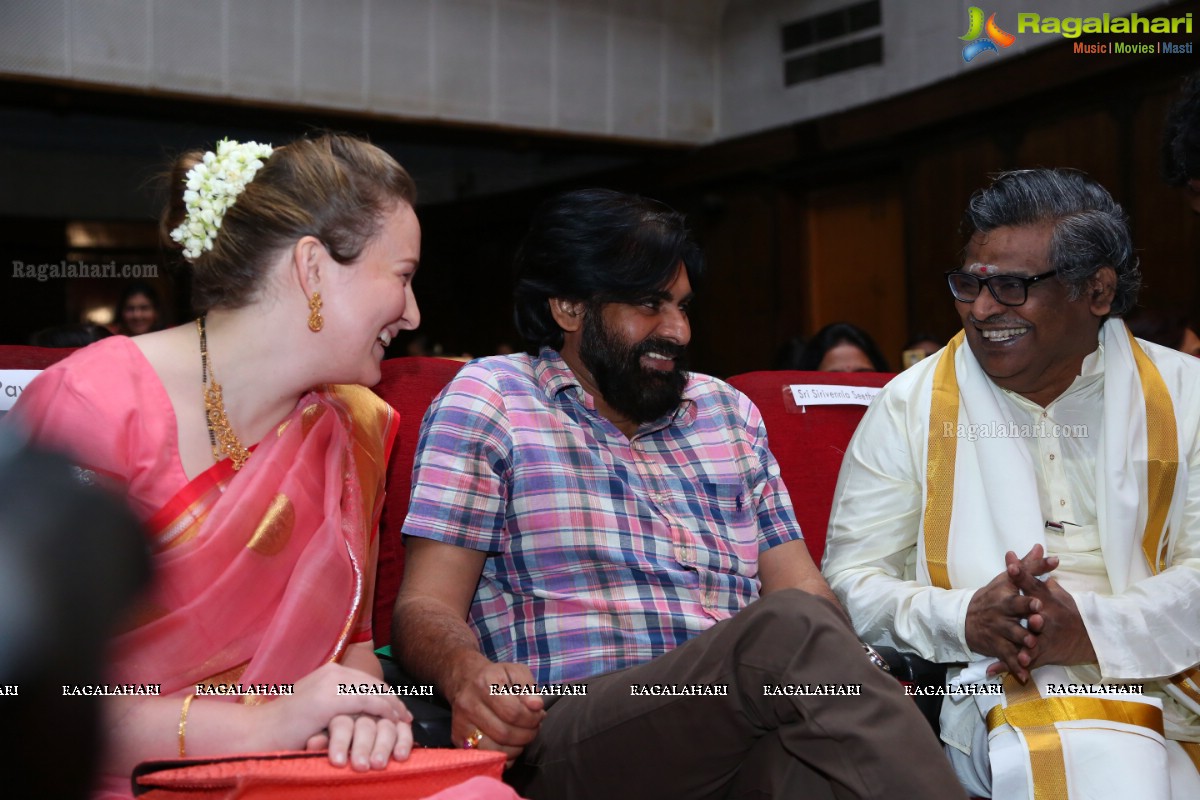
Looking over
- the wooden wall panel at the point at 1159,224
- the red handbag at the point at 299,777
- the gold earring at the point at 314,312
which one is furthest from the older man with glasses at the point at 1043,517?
the wooden wall panel at the point at 1159,224

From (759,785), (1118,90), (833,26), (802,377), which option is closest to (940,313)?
(1118,90)

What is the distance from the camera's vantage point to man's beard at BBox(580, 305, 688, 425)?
2.32 m

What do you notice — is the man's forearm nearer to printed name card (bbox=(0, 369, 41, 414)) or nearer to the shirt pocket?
the shirt pocket

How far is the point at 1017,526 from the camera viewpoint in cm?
220

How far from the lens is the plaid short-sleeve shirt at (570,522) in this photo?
6.77 ft

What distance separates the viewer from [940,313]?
6.86m

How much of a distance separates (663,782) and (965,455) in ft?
3.26

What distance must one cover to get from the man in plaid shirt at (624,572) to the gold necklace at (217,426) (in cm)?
40

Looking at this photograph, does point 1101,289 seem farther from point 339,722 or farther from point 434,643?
point 339,722

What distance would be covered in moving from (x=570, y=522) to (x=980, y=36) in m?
5.34

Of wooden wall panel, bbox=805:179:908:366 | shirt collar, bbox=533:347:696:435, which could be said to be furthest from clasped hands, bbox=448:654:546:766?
wooden wall panel, bbox=805:179:908:366

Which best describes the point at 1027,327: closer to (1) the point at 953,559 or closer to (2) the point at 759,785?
(1) the point at 953,559

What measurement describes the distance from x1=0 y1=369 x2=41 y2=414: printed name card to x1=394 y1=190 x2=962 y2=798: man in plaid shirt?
715 millimetres

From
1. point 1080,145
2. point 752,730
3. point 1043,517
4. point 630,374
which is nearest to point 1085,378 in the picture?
point 1043,517
